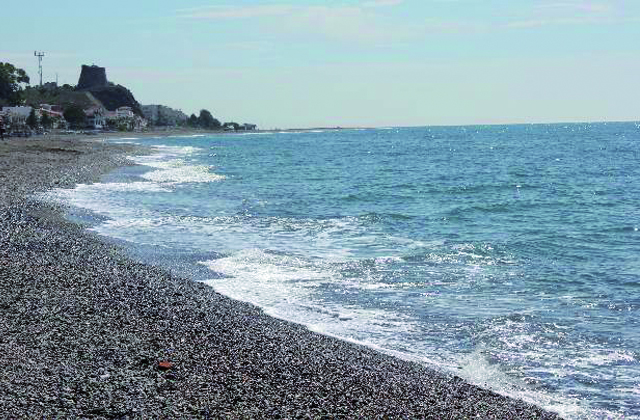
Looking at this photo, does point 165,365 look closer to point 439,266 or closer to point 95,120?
point 439,266

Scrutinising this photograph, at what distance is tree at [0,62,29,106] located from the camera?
161375 millimetres

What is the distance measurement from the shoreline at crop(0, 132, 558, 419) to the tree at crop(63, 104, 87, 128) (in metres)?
171

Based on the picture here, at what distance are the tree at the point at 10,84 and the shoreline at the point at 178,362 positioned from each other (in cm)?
15971

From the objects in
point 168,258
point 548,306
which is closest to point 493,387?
point 548,306

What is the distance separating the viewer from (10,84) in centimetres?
16400

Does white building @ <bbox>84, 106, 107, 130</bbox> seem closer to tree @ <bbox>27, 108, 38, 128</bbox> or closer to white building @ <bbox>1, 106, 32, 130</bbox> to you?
white building @ <bbox>1, 106, 32, 130</bbox>

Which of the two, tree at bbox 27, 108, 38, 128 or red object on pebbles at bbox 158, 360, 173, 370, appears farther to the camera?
tree at bbox 27, 108, 38, 128

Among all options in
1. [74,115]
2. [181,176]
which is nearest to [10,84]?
[74,115]

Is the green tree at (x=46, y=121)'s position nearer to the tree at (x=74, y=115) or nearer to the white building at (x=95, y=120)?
the tree at (x=74, y=115)

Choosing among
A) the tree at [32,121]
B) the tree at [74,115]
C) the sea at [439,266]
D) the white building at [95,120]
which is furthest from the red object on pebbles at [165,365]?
the white building at [95,120]

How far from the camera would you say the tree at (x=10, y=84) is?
161375 millimetres

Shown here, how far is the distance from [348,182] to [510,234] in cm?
2675

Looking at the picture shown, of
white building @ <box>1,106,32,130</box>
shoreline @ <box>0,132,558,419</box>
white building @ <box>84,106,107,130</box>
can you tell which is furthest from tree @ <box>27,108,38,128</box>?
shoreline @ <box>0,132,558,419</box>

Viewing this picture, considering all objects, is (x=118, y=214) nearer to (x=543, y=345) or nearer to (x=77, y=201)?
(x=77, y=201)
